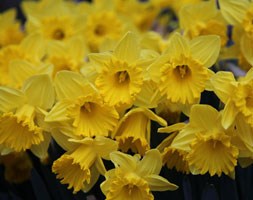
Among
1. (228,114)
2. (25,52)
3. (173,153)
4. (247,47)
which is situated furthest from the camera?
(25,52)

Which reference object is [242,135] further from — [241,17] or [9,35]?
[9,35]

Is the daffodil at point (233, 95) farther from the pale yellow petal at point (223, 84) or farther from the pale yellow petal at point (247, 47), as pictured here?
the pale yellow petal at point (247, 47)

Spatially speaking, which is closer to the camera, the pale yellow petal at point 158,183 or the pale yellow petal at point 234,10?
the pale yellow petal at point 158,183

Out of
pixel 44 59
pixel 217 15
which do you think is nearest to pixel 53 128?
pixel 44 59

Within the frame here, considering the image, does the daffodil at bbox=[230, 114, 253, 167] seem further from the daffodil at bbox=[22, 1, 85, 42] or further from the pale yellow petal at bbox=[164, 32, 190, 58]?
the daffodil at bbox=[22, 1, 85, 42]

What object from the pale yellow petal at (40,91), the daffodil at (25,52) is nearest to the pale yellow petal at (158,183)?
the pale yellow petal at (40,91)

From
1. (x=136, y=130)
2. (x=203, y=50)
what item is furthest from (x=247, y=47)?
(x=136, y=130)

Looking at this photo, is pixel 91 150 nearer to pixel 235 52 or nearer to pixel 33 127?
pixel 33 127
